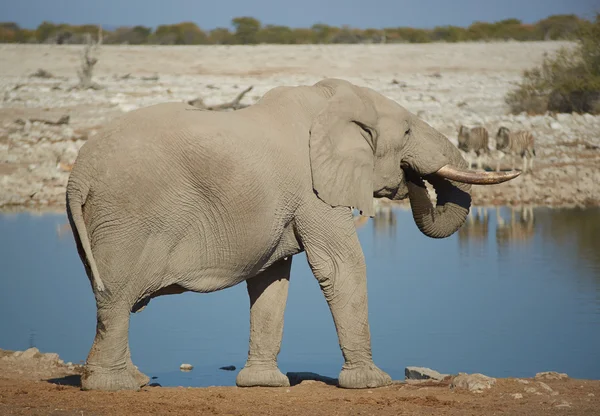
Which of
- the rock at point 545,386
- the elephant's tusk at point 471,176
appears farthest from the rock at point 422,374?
the elephant's tusk at point 471,176

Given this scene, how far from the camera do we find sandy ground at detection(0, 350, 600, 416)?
22.1 ft

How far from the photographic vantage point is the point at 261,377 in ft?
26.5

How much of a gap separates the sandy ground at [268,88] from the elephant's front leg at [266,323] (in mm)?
11897

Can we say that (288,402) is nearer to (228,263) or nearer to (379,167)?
(228,263)

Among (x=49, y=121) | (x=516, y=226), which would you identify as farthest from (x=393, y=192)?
(x=49, y=121)

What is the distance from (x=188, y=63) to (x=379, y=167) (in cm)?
3380

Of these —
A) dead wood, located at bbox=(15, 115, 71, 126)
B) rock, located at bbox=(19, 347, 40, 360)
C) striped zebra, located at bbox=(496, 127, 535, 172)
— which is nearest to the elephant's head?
rock, located at bbox=(19, 347, 40, 360)

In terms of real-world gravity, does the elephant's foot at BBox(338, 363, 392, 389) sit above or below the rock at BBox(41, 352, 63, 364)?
above

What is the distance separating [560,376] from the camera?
26.6 feet

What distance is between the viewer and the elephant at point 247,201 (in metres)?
7.12

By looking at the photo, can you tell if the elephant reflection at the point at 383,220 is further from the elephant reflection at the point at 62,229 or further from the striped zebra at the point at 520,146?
the elephant reflection at the point at 62,229

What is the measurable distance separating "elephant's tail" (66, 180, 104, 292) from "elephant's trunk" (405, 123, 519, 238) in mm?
2431

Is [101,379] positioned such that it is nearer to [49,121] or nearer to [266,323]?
[266,323]

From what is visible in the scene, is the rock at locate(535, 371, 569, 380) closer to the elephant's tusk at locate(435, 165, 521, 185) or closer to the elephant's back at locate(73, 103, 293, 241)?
the elephant's tusk at locate(435, 165, 521, 185)
